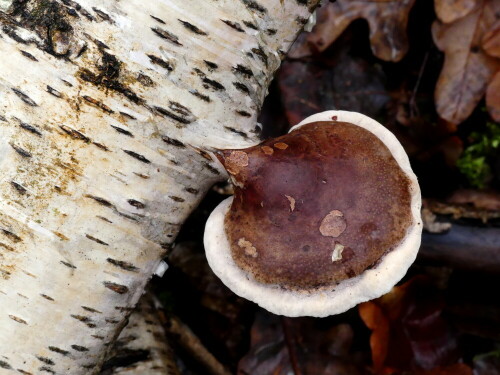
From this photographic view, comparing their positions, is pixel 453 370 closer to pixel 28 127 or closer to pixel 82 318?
pixel 82 318

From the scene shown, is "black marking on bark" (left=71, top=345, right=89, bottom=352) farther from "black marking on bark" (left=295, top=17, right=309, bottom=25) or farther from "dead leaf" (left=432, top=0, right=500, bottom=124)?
"dead leaf" (left=432, top=0, right=500, bottom=124)

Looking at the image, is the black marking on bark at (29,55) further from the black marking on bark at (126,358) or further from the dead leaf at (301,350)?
the dead leaf at (301,350)

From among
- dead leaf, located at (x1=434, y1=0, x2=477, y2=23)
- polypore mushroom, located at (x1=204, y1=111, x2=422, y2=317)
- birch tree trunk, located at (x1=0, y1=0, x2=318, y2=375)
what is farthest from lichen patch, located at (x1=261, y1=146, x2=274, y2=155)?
dead leaf, located at (x1=434, y1=0, x2=477, y2=23)

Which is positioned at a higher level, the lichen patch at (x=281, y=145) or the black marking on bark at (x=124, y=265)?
the lichen patch at (x=281, y=145)

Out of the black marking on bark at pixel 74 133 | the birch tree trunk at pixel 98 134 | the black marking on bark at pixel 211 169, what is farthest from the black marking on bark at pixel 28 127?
the black marking on bark at pixel 211 169

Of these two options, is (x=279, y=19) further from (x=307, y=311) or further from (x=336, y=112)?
(x=307, y=311)

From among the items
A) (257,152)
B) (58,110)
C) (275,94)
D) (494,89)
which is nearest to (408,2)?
(494,89)
